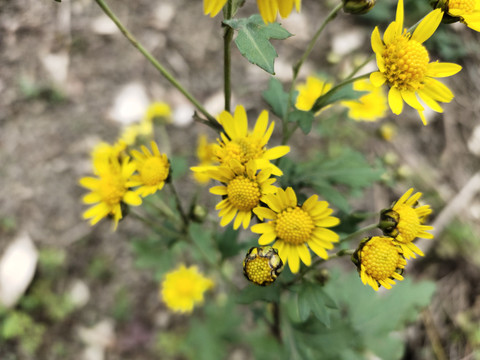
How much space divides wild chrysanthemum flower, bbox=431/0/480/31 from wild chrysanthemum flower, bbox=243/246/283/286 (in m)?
0.91

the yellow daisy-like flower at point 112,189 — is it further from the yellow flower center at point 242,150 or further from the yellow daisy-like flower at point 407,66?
the yellow daisy-like flower at point 407,66

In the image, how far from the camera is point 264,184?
46.9 inches

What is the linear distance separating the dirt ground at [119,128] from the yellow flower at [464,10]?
6.62 ft

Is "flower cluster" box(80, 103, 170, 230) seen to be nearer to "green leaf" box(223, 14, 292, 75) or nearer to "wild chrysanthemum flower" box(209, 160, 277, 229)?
"wild chrysanthemum flower" box(209, 160, 277, 229)

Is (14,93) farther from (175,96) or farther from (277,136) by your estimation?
(277,136)

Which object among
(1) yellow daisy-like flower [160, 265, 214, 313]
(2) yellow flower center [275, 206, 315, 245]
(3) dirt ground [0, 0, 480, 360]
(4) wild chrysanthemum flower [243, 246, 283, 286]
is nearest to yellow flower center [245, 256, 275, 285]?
(4) wild chrysanthemum flower [243, 246, 283, 286]

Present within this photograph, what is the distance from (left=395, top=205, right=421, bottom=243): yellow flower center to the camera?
1.20 metres

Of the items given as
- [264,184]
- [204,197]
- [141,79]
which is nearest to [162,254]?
[204,197]

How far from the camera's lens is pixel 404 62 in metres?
1.17

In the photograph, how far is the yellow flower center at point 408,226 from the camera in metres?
1.20

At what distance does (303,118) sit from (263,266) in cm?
52

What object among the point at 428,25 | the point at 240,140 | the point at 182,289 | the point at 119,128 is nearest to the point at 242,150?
the point at 240,140

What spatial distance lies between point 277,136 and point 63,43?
2.20m

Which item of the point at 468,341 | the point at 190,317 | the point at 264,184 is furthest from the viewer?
the point at 190,317
